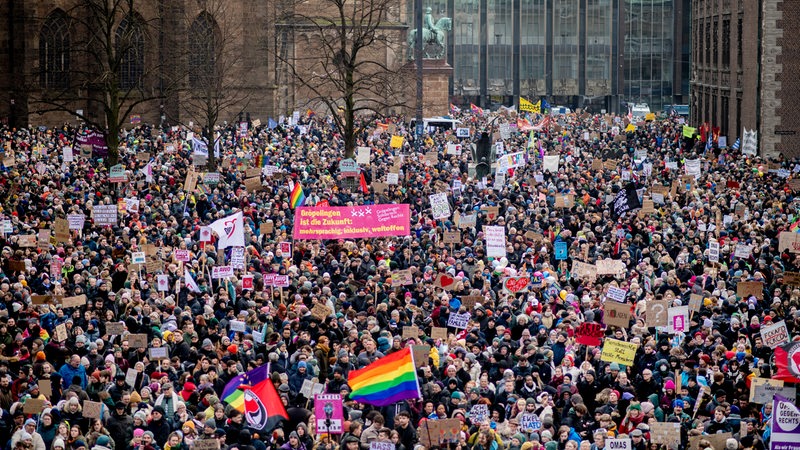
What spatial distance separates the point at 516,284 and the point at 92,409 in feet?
29.9

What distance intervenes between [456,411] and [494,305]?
6.84 meters

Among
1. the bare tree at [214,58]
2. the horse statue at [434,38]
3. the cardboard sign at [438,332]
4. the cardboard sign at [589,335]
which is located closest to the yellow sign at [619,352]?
the cardboard sign at [589,335]

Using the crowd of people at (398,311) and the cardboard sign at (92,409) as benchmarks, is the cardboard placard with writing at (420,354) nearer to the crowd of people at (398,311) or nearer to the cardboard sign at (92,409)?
the crowd of people at (398,311)

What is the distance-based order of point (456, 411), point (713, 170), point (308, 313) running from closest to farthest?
1. point (456, 411)
2. point (308, 313)
3. point (713, 170)

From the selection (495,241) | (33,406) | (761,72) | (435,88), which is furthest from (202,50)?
(33,406)

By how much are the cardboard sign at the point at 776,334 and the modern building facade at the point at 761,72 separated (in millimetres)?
32326

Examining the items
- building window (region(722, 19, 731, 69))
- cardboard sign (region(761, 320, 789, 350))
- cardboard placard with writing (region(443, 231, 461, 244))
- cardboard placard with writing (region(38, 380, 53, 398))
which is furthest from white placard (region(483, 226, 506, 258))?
building window (region(722, 19, 731, 69))

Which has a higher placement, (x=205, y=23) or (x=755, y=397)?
(x=205, y=23)

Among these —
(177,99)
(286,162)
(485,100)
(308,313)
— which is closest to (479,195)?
(286,162)

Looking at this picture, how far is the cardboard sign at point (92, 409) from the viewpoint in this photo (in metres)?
16.2

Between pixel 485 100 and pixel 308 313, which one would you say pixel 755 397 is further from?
pixel 485 100

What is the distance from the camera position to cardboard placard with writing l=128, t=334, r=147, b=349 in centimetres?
1933

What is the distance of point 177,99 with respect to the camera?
65.4 meters

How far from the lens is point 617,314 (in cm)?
2039
